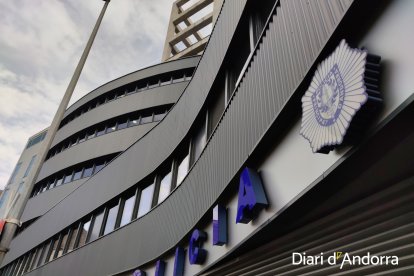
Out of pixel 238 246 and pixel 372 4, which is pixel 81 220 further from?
pixel 372 4

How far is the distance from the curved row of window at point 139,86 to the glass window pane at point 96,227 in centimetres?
1036

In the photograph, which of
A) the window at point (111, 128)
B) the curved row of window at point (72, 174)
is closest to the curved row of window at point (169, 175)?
the curved row of window at point (72, 174)

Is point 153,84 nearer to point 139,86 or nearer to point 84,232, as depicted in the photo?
point 139,86

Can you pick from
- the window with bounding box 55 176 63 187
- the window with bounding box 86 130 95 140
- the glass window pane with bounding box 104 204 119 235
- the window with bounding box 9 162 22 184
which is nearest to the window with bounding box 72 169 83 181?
the window with bounding box 55 176 63 187

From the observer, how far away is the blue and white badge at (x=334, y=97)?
256cm

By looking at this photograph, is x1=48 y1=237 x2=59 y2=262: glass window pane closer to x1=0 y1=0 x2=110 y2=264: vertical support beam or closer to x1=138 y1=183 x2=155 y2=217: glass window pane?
x1=138 y1=183 x2=155 y2=217: glass window pane

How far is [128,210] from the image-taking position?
1283 centimetres

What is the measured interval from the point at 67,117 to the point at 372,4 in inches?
1141

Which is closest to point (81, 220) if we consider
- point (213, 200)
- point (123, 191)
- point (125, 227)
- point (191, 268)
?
point (123, 191)

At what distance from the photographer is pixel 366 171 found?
2.78m

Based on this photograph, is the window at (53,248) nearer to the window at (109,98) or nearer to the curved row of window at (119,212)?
the curved row of window at (119,212)

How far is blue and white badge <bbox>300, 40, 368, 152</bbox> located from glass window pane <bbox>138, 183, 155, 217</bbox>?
9.10 metres

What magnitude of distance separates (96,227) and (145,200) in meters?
3.86

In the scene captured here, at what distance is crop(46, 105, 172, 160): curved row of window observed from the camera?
2103cm
